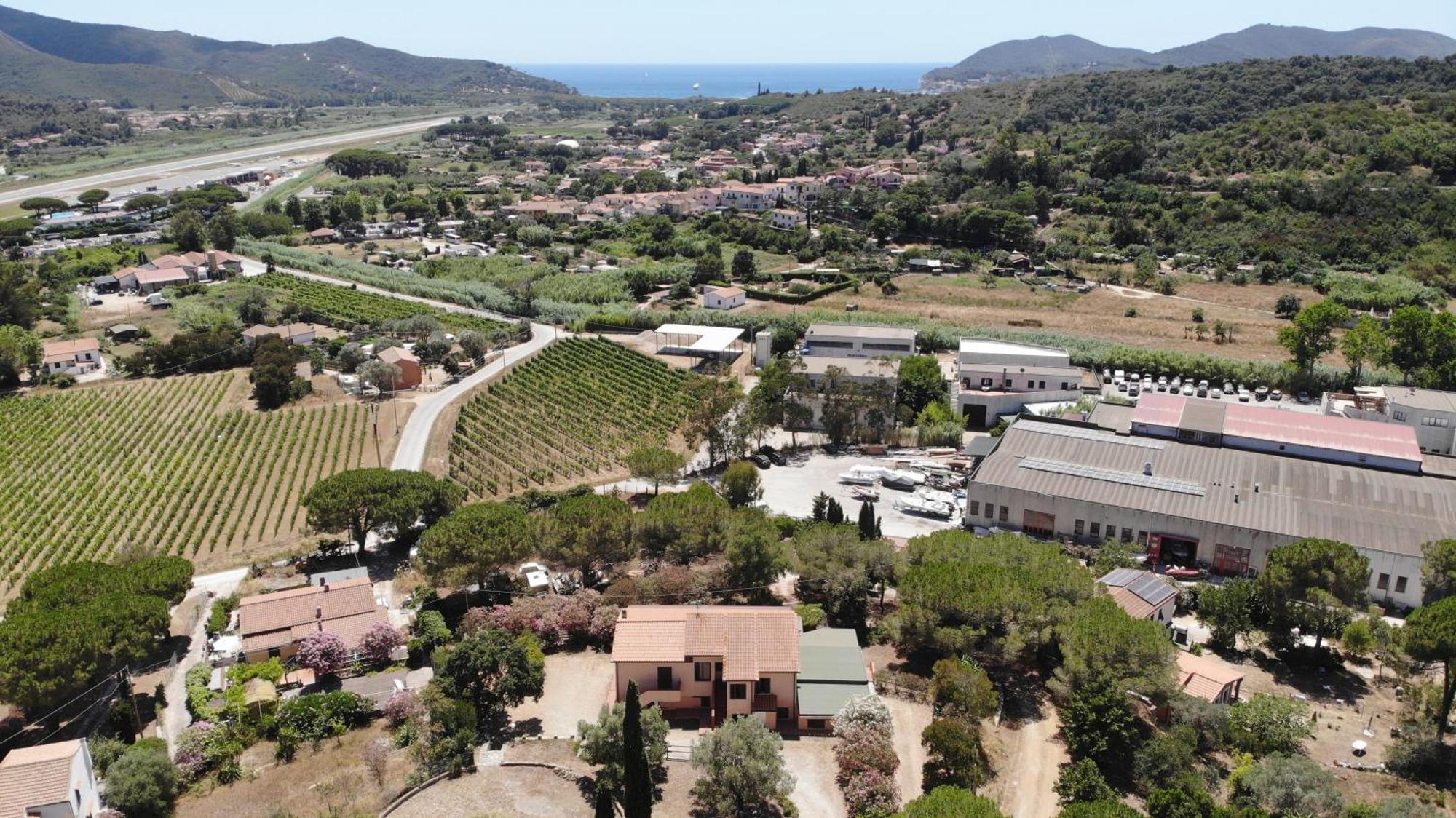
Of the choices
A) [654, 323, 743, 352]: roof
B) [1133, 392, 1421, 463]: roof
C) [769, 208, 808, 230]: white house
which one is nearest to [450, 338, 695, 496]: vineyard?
[654, 323, 743, 352]: roof

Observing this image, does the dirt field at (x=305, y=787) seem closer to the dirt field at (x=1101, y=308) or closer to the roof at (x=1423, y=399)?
the roof at (x=1423, y=399)

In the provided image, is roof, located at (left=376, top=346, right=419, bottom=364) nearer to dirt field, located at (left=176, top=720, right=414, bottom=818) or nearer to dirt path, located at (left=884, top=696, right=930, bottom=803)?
dirt field, located at (left=176, top=720, right=414, bottom=818)

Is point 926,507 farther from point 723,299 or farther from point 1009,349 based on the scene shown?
point 723,299

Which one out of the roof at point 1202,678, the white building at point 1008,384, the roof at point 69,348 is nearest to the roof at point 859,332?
the white building at point 1008,384

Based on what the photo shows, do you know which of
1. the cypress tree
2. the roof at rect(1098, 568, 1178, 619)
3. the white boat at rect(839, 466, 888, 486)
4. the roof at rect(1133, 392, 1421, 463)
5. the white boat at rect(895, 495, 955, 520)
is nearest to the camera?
the cypress tree

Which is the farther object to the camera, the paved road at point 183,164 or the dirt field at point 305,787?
the paved road at point 183,164

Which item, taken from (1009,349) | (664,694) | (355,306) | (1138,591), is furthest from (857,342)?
(355,306)
